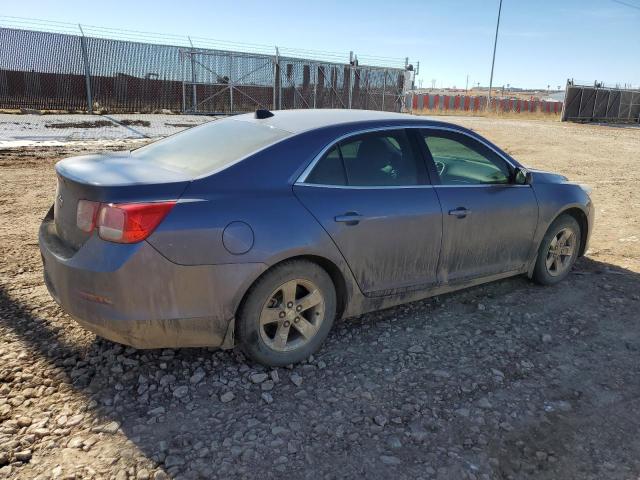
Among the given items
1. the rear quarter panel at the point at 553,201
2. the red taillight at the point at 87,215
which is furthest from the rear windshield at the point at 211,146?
the rear quarter panel at the point at 553,201

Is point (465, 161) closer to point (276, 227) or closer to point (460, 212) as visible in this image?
point (460, 212)

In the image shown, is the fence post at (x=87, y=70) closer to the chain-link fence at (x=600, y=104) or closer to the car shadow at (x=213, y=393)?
the car shadow at (x=213, y=393)

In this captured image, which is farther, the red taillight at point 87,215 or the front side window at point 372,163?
the front side window at point 372,163

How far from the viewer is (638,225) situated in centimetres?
735

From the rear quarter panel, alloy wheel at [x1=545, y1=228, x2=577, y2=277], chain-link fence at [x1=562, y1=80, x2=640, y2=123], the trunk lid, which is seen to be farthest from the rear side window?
chain-link fence at [x1=562, y1=80, x2=640, y2=123]

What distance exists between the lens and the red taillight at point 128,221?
274 cm

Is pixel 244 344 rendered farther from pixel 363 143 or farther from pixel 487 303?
pixel 487 303

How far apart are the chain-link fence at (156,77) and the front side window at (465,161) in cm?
1878

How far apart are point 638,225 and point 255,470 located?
690 centimetres

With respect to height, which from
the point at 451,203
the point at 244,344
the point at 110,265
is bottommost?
the point at 244,344

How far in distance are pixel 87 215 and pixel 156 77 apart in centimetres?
2054

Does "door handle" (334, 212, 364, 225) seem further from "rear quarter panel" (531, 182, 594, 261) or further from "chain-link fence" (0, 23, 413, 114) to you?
"chain-link fence" (0, 23, 413, 114)

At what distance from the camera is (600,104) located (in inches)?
1471

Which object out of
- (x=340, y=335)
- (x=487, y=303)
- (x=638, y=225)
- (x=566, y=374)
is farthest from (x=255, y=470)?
(x=638, y=225)
